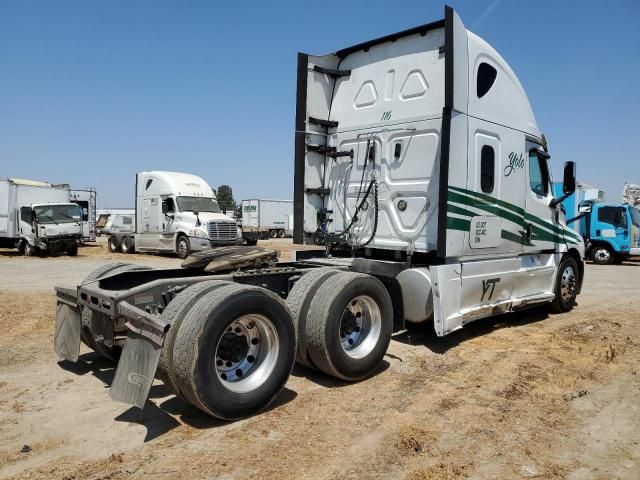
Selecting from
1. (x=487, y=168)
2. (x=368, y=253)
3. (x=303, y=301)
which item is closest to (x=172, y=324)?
(x=303, y=301)

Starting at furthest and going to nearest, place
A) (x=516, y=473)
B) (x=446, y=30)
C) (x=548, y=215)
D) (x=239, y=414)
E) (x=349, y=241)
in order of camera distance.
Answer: (x=548, y=215), (x=349, y=241), (x=446, y=30), (x=239, y=414), (x=516, y=473)

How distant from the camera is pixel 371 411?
410 centimetres

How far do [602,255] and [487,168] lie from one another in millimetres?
16696

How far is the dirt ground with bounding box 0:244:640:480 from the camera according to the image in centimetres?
315

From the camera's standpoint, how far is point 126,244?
2255 centimetres

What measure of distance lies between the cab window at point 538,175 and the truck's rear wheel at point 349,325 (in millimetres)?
3741

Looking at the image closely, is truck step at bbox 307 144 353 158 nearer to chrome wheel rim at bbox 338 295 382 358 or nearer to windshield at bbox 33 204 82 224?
chrome wheel rim at bbox 338 295 382 358

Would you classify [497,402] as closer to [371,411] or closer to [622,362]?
[371,411]

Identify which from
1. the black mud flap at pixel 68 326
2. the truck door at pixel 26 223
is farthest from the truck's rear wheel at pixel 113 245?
the black mud flap at pixel 68 326

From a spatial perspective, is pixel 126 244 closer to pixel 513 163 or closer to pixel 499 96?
pixel 513 163

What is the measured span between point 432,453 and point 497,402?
4.09 feet

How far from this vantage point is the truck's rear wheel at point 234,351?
3.55 metres

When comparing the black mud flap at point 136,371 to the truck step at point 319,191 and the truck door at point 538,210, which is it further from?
the truck door at point 538,210

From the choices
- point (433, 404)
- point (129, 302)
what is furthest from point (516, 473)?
point (129, 302)
